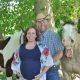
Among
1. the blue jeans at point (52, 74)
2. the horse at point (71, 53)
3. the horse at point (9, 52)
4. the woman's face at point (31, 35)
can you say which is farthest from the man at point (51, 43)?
the horse at point (9, 52)

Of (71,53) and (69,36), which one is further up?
(69,36)

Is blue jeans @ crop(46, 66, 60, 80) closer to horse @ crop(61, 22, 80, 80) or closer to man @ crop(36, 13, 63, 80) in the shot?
man @ crop(36, 13, 63, 80)

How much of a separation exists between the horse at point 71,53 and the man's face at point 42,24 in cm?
76

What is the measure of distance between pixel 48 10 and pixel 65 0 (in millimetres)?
3184

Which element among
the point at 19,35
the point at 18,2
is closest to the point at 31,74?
the point at 19,35

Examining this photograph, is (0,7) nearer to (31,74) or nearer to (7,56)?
(7,56)

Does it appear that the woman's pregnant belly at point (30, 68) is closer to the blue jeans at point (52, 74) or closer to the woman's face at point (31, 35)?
the blue jeans at point (52, 74)

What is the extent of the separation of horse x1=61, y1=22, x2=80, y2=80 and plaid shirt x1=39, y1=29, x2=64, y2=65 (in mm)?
732

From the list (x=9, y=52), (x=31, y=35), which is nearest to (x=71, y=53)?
(x=31, y=35)

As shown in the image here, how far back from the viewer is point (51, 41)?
446 cm

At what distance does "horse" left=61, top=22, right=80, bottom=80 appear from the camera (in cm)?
526

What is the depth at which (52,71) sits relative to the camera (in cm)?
447

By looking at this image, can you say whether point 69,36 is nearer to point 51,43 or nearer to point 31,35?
point 51,43

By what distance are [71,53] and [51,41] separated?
0.97 m
